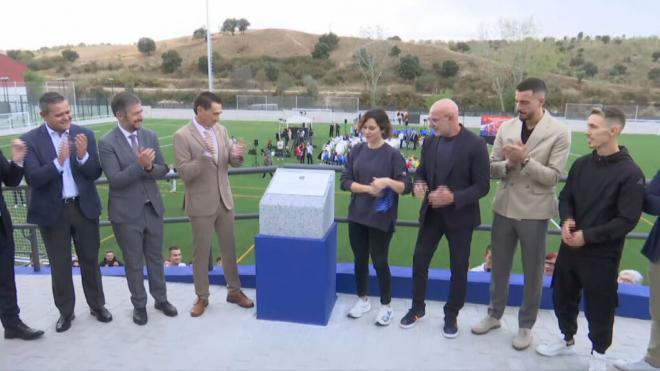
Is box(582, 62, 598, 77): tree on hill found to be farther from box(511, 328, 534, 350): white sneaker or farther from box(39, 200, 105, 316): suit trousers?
box(39, 200, 105, 316): suit trousers

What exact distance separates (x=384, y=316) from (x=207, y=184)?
177 cm

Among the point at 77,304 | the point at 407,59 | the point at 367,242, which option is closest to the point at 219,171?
the point at 367,242

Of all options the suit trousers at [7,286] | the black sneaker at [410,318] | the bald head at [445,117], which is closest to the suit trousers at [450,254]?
the black sneaker at [410,318]

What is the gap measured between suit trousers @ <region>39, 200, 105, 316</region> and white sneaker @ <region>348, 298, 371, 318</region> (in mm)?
2037

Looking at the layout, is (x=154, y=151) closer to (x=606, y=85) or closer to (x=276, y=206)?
(x=276, y=206)

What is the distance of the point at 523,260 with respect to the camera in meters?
3.72

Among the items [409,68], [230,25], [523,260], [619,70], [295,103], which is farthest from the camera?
[230,25]

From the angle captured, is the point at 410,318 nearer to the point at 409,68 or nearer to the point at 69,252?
the point at 69,252

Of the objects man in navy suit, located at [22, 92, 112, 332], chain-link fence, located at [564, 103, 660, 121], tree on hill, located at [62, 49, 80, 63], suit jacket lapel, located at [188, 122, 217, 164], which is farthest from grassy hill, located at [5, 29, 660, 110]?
man in navy suit, located at [22, 92, 112, 332]

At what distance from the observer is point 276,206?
3.98 metres

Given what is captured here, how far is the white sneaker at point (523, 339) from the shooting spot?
3.60 m

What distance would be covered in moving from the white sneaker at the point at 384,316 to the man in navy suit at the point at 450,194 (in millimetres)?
120

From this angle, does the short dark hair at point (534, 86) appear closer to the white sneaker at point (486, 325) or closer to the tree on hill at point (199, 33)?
the white sneaker at point (486, 325)

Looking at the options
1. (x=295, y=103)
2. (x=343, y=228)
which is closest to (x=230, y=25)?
(x=295, y=103)
